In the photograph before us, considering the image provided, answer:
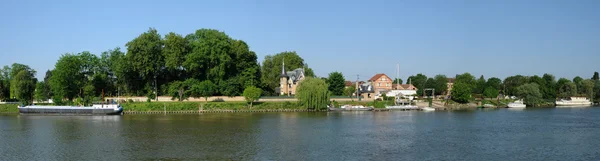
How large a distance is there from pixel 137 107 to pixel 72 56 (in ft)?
45.6

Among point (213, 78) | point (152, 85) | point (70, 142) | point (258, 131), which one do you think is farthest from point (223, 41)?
point (70, 142)

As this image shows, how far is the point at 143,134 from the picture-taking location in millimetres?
37625

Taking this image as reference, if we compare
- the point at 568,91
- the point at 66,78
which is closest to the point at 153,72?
the point at 66,78

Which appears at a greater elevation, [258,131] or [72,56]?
[72,56]

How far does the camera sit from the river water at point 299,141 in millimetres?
27969

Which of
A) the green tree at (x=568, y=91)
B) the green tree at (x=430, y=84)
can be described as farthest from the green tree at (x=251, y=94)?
the green tree at (x=568, y=91)

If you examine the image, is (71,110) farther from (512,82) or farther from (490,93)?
(512,82)

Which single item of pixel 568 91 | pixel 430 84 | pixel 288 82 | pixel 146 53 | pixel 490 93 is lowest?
pixel 490 93

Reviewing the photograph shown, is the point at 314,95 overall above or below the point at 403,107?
above

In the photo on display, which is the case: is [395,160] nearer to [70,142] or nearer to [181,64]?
[70,142]

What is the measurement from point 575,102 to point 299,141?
3284 inches

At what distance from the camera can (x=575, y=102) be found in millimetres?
97750

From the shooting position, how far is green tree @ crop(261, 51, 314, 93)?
310 feet

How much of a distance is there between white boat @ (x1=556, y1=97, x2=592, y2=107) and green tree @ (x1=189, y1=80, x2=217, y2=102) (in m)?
65.7
